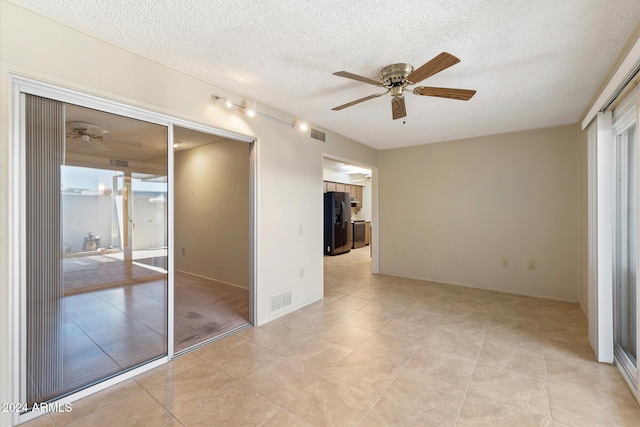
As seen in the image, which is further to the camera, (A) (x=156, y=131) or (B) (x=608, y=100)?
(A) (x=156, y=131)

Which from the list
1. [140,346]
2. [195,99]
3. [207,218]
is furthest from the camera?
[207,218]

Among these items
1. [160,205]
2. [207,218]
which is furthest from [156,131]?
[207,218]

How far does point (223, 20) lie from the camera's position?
174 centimetres

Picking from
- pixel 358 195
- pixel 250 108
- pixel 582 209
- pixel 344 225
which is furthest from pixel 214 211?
pixel 358 195

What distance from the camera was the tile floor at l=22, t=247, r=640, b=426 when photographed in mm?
1719

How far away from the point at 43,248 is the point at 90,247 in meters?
0.26

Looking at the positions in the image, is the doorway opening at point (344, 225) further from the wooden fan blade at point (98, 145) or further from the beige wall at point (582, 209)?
the wooden fan blade at point (98, 145)

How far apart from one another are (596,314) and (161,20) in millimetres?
3979

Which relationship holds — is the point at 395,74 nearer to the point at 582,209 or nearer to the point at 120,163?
the point at 120,163

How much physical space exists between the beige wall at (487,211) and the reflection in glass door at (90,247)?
4.01 metres

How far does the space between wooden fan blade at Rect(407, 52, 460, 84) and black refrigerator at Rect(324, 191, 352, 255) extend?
18.5ft

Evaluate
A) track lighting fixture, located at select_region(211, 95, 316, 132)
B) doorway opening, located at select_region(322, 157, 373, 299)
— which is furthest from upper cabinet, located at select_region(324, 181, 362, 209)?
track lighting fixture, located at select_region(211, 95, 316, 132)

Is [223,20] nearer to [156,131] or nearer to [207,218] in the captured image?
[156,131]

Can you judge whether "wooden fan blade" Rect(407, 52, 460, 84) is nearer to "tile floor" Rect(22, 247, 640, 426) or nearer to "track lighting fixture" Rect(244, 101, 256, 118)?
"track lighting fixture" Rect(244, 101, 256, 118)
